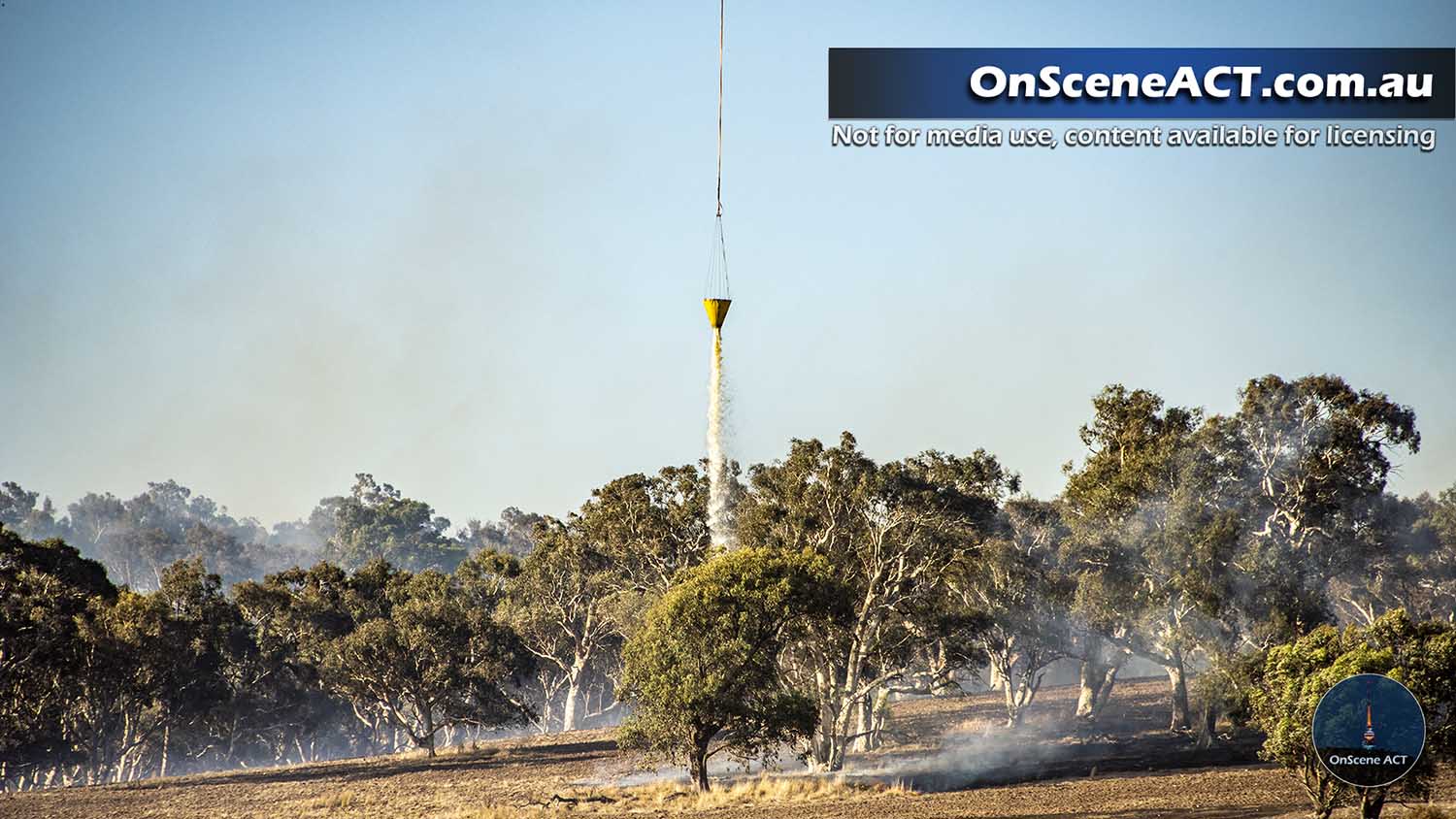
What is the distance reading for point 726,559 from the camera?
55.7 metres

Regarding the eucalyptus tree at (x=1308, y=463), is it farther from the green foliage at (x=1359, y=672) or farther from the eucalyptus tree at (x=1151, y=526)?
the green foliage at (x=1359, y=672)

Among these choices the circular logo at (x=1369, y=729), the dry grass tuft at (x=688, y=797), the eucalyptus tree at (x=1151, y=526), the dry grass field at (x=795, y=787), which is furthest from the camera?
the eucalyptus tree at (x=1151, y=526)

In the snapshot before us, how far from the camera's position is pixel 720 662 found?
173 feet

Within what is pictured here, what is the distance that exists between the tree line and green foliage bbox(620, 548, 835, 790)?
10cm

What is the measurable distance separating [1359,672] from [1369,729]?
154cm

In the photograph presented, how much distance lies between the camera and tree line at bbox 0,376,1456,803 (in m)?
56.1

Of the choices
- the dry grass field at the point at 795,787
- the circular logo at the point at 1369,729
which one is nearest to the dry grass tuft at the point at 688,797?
the dry grass field at the point at 795,787

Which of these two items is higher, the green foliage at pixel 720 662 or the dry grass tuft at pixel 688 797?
the green foliage at pixel 720 662

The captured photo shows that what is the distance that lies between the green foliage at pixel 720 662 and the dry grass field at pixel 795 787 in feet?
7.84

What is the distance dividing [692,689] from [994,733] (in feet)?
114

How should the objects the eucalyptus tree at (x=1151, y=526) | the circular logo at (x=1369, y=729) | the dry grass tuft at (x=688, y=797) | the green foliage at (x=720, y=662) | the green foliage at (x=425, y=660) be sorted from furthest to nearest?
the green foliage at (x=425, y=660) < the eucalyptus tree at (x=1151, y=526) < the green foliage at (x=720, y=662) < the dry grass tuft at (x=688, y=797) < the circular logo at (x=1369, y=729)

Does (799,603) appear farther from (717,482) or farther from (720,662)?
(717,482)

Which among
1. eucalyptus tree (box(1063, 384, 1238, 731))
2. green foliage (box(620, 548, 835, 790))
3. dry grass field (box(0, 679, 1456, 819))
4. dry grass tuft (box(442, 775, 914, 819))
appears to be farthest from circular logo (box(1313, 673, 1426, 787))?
eucalyptus tree (box(1063, 384, 1238, 731))

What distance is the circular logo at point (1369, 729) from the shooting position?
36.0 meters
